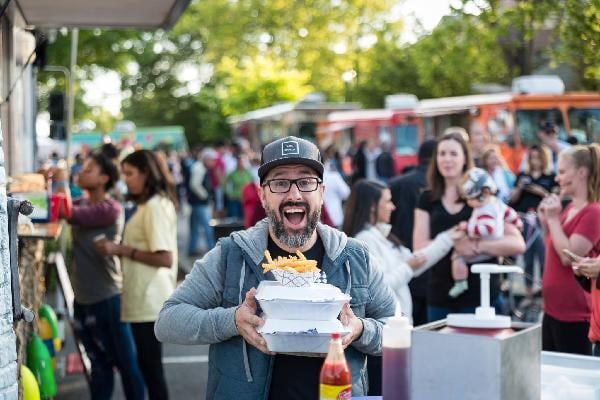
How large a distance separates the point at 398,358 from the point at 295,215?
93 centimetres

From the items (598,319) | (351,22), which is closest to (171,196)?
(598,319)

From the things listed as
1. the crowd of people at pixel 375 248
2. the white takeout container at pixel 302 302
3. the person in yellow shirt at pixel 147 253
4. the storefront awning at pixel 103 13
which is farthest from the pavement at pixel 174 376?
the white takeout container at pixel 302 302

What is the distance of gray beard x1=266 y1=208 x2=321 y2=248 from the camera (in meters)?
3.76

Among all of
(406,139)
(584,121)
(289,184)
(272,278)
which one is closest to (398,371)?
(272,278)

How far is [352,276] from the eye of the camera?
380 cm

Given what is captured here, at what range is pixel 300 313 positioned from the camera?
→ 10.6 ft

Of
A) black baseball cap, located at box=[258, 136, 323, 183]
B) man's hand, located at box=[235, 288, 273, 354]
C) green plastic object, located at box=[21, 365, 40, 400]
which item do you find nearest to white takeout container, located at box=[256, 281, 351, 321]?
man's hand, located at box=[235, 288, 273, 354]

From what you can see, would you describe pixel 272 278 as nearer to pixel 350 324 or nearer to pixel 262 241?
pixel 262 241

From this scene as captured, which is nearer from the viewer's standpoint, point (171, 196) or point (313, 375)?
point (313, 375)

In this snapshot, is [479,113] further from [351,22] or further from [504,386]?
[351,22]

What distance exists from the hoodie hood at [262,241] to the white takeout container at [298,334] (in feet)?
1.48

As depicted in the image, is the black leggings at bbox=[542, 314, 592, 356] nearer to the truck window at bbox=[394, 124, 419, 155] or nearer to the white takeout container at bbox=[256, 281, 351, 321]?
the white takeout container at bbox=[256, 281, 351, 321]

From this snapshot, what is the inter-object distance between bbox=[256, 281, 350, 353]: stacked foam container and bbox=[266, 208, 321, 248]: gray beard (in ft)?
1.51

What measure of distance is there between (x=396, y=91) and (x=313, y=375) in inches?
1375
